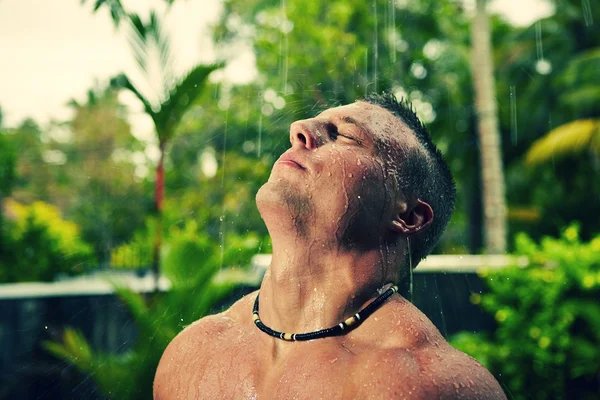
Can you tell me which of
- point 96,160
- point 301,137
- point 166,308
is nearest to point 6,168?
point 166,308

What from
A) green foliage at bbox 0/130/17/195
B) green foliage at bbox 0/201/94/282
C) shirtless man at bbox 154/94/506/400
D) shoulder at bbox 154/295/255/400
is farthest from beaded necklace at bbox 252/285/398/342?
green foliage at bbox 0/130/17/195

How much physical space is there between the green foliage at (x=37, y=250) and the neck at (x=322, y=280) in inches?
223

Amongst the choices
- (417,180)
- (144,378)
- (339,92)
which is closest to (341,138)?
(417,180)

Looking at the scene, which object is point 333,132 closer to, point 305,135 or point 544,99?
point 305,135

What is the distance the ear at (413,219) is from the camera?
1.55 metres

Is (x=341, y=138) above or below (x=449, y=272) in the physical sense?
above

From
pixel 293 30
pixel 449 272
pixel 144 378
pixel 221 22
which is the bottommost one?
pixel 144 378

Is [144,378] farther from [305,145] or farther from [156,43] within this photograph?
[156,43]

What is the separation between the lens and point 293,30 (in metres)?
11.1

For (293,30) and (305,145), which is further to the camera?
(293,30)

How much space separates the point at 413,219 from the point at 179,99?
10.5 ft

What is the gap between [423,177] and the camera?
1.62 meters

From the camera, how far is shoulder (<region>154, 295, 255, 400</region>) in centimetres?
166

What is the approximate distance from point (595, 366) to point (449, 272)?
172 cm
